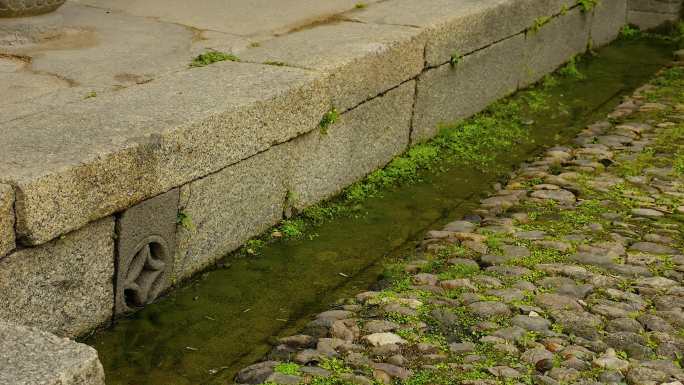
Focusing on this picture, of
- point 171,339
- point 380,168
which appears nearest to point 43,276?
point 171,339

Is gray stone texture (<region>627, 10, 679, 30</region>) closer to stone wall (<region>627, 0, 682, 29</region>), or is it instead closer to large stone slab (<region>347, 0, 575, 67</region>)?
stone wall (<region>627, 0, 682, 29</region>)

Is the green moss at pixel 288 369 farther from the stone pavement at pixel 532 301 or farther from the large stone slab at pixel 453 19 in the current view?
the large stone slab at pixel 453 19

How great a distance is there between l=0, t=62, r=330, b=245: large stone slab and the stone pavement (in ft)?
2.29

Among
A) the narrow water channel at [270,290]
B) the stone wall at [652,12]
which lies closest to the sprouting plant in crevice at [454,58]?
the narrow water channel at [270,290]

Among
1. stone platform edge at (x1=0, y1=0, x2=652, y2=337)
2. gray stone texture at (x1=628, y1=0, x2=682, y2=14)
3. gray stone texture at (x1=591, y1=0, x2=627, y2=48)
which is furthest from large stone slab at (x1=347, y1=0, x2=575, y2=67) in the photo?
gray stone texture at (x1=628, y1=0, x2=682, y2=14)

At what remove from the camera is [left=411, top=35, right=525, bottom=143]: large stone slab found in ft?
17.6

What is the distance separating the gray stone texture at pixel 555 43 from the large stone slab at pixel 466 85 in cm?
13

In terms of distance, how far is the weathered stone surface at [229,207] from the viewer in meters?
3.79

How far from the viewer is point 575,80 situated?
22.5 feet

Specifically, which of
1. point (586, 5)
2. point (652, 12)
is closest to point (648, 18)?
point (652, 12)

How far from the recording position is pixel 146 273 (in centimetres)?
365

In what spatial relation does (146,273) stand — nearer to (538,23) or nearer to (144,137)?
(144,137)

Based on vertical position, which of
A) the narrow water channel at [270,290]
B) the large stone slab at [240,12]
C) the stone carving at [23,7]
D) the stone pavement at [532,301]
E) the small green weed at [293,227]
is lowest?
the narrow water channel at [270,290]

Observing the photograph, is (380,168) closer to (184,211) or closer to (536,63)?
(184,211)
